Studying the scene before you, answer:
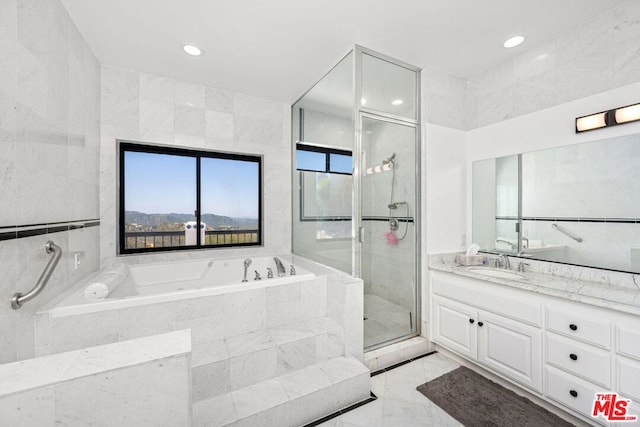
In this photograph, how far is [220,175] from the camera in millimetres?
3248

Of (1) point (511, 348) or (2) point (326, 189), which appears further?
(2) point (326, 189)

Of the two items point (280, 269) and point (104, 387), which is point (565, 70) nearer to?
point (280, 269)

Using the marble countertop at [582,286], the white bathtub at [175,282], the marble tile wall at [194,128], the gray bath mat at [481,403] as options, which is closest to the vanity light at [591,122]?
the marble countertop at [582,286]

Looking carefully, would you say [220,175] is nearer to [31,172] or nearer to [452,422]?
[31,172]

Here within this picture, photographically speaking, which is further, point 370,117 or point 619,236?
point 370,117

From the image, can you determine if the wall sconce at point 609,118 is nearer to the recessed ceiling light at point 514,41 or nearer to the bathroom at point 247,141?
the bathroom at point 247,141

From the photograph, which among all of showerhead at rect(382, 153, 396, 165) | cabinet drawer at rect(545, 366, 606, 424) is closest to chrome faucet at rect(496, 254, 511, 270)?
cabinet drawer at rect(545, 366, 606, 424)

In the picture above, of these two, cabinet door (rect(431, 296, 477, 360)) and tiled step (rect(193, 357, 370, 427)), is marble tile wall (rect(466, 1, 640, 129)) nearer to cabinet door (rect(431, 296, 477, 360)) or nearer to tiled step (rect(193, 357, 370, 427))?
cabinet door (rect(431, 296, 477, 360))

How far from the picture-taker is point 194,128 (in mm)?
2947

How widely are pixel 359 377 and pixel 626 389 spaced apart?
4.73ft

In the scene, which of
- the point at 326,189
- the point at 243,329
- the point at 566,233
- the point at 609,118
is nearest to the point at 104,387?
the point at 243,329

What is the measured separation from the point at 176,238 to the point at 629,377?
12.1ft

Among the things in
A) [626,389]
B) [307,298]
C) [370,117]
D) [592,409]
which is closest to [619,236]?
[626,389]

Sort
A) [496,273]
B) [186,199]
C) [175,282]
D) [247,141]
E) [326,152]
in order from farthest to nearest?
[247,141] → [186,199] → [175,282] → [326,152] → [496,273]
